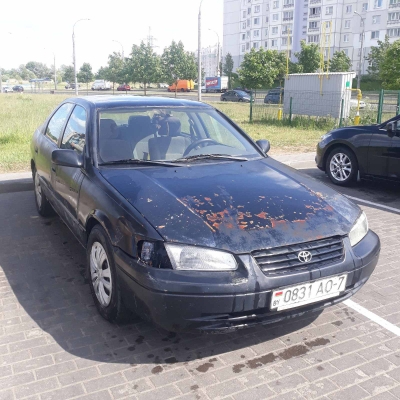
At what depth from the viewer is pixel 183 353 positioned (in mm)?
3031

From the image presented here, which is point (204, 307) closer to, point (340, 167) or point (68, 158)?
point (68, 158)

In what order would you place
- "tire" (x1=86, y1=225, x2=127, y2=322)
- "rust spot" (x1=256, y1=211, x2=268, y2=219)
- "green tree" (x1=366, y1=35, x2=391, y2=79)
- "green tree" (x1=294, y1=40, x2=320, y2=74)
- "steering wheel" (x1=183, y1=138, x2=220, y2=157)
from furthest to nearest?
"green tree" (x1=366, y1=35, x2=391, y2=79) → "green tree" (x1=294, y1=40, x2=320, y2=74) → "steering wheel" (x1=183, y1=138, x2=220, y2=157) → "tire" (x1=86, y1=225, x2=127, y2=322) → "rust spot" (x1=256, y1=211, x2=268, y2=219)

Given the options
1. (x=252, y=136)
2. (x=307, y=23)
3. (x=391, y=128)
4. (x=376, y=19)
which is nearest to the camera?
(x=391, y=128)

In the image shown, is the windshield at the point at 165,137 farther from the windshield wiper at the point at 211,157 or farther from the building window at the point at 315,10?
the building window at the point at 315,10

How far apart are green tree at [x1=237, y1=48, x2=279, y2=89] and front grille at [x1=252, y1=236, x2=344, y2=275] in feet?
138

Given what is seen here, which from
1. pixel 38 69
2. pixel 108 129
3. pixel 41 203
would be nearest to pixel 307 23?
pixel 41 203

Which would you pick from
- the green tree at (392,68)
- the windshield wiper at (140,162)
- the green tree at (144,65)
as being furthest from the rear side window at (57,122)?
the green tree at (144,65)

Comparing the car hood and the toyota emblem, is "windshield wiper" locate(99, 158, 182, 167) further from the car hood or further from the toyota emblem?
the toyota emblem

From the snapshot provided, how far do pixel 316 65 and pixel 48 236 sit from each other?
4987 cm

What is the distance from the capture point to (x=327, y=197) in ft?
11.4

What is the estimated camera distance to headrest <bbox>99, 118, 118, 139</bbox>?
13.0 ft

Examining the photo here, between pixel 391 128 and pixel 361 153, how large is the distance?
0.75m

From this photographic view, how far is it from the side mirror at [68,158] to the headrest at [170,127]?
0.76m

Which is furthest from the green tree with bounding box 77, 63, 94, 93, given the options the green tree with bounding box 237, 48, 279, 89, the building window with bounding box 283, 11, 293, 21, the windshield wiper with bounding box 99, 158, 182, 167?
the windshield wiper with bounding box 99, 158, 182, 167
